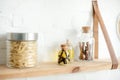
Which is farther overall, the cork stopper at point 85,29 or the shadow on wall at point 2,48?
the cork stopper at point 85,29

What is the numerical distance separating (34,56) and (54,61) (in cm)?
17

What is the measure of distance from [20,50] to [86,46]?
33 centimetres

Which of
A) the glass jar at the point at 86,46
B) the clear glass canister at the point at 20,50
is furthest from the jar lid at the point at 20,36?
the glass jar at the point at 86,46

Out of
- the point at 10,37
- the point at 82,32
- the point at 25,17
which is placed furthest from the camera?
the point at 82,32

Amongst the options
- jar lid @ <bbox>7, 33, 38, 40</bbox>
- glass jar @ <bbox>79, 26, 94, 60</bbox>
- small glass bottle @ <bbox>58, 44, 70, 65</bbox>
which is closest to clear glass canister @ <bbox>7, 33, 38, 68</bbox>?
jar lid @ <bbox>7, 33, 38, 40</bbox>

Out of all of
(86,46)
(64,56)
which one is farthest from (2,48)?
(86,46)

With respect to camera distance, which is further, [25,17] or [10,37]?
[25,17]

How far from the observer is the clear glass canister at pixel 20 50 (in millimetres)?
727

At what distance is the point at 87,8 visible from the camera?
3.32 feet

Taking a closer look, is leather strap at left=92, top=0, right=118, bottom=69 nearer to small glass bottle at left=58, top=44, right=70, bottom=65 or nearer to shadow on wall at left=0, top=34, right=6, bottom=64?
small glass bottle at left=58, top=44, right=70, bottom=65

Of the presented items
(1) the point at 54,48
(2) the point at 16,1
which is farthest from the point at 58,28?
(2) the point at 16,1

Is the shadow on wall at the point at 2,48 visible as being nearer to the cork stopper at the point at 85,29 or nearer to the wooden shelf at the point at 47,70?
the wooden shelf at the point at 47,70

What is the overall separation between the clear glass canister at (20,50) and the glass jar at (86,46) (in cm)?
27

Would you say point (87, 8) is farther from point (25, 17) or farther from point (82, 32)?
point (25, 17)
